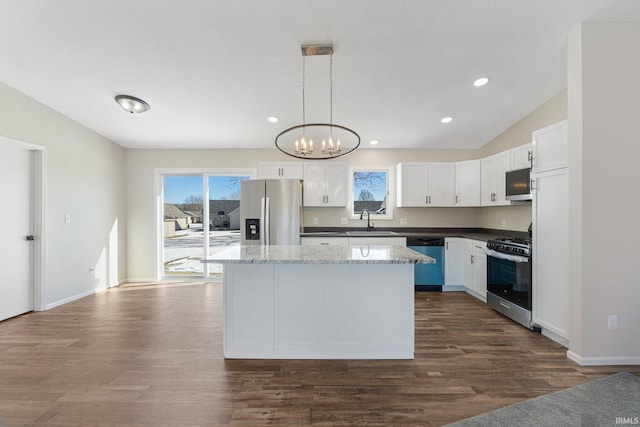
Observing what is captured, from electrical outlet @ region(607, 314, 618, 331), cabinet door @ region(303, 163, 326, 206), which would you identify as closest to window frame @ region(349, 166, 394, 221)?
cabinet door @ region(303, 163, 326, 206)

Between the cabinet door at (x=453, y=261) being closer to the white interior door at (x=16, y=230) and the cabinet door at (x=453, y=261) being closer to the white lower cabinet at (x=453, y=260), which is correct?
the white lower cabinet at (x=453, y=260)

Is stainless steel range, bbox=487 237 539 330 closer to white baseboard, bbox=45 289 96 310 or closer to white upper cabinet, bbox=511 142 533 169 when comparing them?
white upper cabinet, bbox=511 142 533 169

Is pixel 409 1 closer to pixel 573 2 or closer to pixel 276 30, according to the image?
pixel 276 30

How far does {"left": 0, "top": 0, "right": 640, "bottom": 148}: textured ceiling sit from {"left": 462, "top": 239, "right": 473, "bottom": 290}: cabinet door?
6.00 ft

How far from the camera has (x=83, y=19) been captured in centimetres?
238

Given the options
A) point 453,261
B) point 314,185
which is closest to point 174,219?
point 314,185

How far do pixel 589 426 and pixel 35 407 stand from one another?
3414mm

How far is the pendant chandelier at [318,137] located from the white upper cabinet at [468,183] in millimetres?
1836

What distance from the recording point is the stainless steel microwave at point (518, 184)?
3.38 meters

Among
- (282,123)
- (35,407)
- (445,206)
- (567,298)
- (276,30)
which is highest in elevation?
(276,30)

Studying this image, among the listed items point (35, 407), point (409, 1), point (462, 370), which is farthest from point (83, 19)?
point (462, 370)

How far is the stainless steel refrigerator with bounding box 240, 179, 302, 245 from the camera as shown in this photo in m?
4.41

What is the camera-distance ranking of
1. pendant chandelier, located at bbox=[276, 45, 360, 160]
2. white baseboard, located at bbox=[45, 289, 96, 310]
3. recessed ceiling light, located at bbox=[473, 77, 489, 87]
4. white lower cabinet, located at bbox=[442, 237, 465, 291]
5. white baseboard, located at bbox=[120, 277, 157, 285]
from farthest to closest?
1. white baseboard, located at bbox=[120, 277, 157, 285]
2. white lower cabinet, located at bbox=[442, 237, 465, 291]
3. white baseboard, located at bbox=[45, 289, 96, 310]
4. recessed ceiling light, located at bbox=[473, 77, 489, 87]
5. pendant chandelier, located at bbox=[276, 45, 360, 160]

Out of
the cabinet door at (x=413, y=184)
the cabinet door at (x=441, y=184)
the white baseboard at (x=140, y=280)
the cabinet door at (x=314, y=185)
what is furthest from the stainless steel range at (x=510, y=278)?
the white baseboard at (x=140, y=280)
